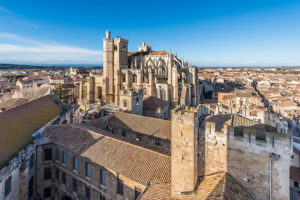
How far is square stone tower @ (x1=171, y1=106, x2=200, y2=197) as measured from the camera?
8.88 m

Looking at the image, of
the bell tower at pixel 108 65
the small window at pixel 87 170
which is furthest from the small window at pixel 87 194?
the bell tower at pixel 108 65

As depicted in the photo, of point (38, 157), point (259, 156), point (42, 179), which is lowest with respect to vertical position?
point (42, 179)

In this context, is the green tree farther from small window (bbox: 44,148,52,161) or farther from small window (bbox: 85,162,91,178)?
small window (bbox: 85,162,91,178)

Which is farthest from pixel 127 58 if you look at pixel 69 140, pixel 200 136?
pixel 200 136

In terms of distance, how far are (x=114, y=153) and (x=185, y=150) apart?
7300 mm

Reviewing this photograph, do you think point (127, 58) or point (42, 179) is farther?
point (127, 58)

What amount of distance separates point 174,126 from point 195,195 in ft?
11.1

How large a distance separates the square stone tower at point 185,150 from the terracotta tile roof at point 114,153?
228 centimetres

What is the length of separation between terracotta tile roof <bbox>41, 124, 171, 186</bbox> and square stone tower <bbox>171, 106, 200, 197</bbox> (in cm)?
228

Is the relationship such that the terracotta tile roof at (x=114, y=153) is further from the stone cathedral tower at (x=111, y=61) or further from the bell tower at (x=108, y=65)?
the stone cathedral tower at (x=111, y=61)

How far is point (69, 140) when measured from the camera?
1711cm

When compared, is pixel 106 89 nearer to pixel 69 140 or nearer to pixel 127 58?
pixel 127 58

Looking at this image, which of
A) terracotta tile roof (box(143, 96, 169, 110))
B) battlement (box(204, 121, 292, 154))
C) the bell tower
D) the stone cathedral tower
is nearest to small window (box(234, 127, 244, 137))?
battlement (box(204, 121, 292, 154))

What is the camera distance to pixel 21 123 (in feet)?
61.0
